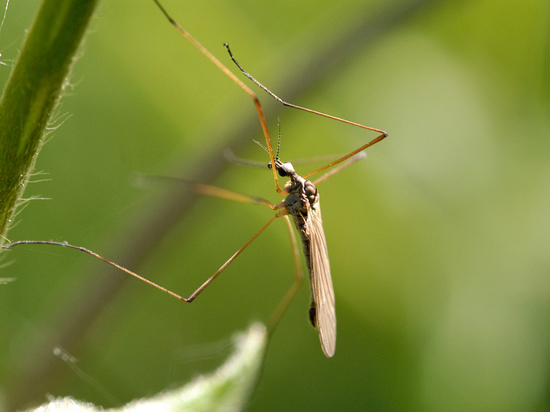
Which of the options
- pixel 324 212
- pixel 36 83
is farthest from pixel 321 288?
pixel 36 83

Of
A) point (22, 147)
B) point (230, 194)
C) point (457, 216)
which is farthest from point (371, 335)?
point (22, 147)

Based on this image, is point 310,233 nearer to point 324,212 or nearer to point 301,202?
point 301,202

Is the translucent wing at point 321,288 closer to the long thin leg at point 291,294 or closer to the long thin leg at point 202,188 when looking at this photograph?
the long thin leg at point 202,188

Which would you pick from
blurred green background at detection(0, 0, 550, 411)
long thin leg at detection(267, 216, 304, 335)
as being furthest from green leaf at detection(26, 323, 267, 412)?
long thin leg at detection(267, 216, 304, 335)

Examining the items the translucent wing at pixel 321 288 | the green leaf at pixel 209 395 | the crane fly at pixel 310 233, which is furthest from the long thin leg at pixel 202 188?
the green leaf at pixel 209 395

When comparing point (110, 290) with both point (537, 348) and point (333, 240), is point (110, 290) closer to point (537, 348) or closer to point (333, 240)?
point (333, 240)
